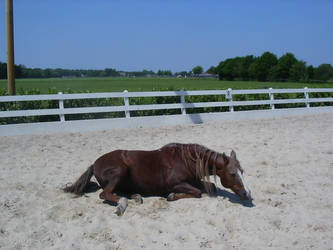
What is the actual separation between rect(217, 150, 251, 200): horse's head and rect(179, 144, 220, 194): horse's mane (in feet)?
0.57

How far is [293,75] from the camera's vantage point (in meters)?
69.9

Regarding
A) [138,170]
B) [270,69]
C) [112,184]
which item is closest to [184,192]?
[138,170]

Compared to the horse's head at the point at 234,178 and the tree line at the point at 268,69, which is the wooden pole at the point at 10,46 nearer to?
the horse's head at the point at 234,178

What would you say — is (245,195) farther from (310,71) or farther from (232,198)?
(310,71)

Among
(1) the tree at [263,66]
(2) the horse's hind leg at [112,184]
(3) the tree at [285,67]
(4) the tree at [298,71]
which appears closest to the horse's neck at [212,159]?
(2) the horse's hind leg at [112,184]

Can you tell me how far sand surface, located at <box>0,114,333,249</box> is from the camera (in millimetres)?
3363

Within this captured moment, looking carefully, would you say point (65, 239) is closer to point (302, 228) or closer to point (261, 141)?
point (302, 228)

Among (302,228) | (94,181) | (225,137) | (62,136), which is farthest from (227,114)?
(302,228)

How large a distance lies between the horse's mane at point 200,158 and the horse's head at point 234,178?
173 millimetres

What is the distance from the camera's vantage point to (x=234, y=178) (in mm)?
4098

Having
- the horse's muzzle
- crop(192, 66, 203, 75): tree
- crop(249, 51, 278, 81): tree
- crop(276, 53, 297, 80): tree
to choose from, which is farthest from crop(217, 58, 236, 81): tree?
the horse's muzzle

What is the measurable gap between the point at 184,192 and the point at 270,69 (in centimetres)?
7743

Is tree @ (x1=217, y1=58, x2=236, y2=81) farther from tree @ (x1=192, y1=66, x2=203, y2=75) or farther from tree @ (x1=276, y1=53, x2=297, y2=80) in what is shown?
tree @ (x1=276, y1=53, x2=297, y2=80)

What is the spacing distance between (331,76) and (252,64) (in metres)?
20.9
